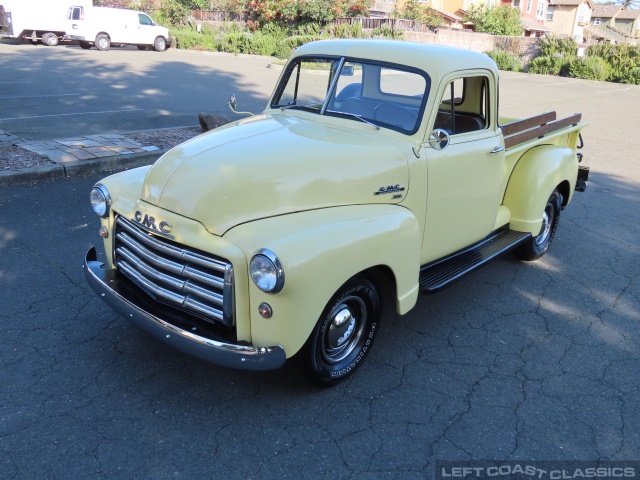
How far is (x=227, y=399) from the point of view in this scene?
3.19m

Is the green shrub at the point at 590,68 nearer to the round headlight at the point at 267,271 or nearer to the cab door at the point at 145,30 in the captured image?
the cab door at the point at 145,30

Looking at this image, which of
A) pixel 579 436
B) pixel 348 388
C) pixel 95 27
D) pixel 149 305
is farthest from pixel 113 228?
pixel 95 27

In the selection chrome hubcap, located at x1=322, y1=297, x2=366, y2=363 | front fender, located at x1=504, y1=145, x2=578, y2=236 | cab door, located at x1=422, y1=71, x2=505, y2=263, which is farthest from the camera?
front fender, located at x1=504, y1=145, x2=578, y2=236

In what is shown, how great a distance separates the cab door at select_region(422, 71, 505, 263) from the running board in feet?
0.26

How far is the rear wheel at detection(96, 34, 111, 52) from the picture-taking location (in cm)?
2480

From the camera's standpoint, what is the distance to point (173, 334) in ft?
9.38

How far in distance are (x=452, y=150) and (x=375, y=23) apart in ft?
94.7

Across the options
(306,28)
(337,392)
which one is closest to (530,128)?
(337,392)

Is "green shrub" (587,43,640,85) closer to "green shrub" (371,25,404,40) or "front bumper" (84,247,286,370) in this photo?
"green shrub" (371,25,404,40)

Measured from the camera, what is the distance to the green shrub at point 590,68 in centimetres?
2564

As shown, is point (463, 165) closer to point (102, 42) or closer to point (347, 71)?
point (347, 71)

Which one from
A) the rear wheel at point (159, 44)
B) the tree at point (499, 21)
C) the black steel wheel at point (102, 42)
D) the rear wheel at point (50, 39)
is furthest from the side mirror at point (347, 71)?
Result: the tree at point (499, 21)

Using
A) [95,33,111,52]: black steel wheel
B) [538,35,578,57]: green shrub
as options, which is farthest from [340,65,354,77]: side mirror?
[538,35,578,57]: green shrub

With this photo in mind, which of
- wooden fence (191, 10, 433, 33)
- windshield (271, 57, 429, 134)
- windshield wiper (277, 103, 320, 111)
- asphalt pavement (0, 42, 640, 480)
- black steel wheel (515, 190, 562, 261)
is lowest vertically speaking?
asphalt pavement (0, 42, 640, 480)
